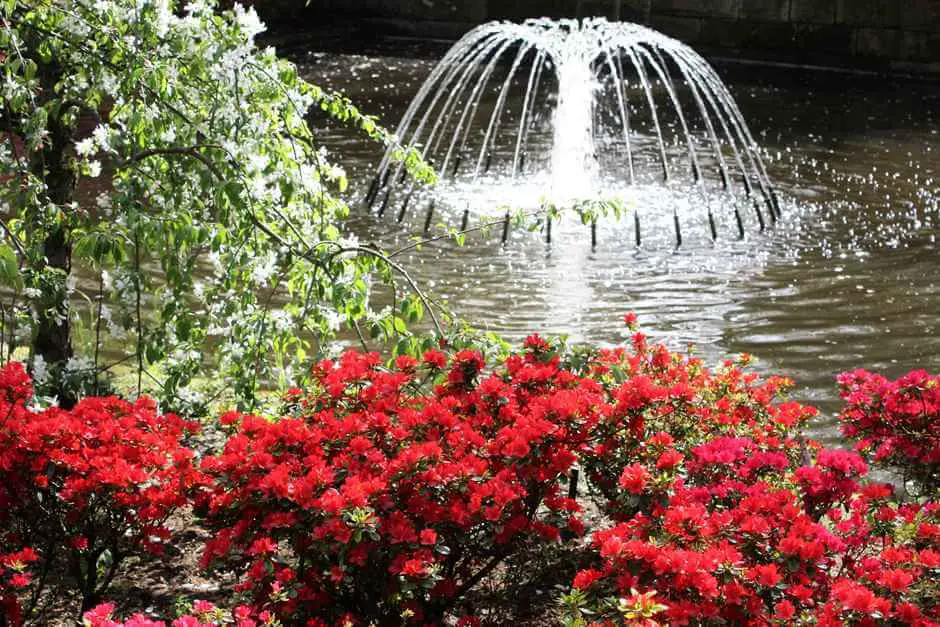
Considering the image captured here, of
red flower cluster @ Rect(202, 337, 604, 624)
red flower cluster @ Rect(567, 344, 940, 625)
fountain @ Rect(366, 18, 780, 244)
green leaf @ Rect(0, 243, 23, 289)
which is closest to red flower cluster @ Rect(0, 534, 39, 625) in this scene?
red flower cluster @ Rect(202, 337, 604, 624)

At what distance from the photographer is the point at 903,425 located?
3828 millimetres

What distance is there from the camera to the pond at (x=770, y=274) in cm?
698

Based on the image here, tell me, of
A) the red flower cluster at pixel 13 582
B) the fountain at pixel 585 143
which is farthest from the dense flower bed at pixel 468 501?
the fountain at pixel 585 143

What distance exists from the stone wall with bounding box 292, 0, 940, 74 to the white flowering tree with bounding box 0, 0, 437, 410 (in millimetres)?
14229

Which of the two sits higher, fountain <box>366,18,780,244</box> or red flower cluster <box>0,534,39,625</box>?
fountain <box>366,18,780,244</box>

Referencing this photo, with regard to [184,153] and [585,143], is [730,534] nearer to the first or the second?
[184,153]

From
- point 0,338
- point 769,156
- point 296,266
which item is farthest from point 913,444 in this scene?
point 769,156

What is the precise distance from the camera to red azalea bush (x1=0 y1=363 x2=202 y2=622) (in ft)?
10.2

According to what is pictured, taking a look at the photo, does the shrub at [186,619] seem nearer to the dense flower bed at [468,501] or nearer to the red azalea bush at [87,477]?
the dense flower bed at [468,501]

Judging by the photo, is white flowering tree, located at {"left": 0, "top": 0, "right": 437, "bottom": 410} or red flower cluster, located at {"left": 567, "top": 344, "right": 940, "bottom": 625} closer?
red flower cluster, located at {"left": 567, "top": 344, "right": 940, "bottom": 625}

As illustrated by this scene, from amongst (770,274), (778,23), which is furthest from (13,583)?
(778,23)

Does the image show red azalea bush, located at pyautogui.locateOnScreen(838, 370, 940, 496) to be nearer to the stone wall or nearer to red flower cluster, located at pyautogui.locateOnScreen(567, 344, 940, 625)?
red flower cluster, located at pyautogui.locateOnScreen(567, 344, 940, 625)

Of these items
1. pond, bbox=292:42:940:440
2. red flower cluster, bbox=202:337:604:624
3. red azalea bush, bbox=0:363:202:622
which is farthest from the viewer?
pond, bbox=292:42:940:440

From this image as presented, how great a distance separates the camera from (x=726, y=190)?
404 inches
